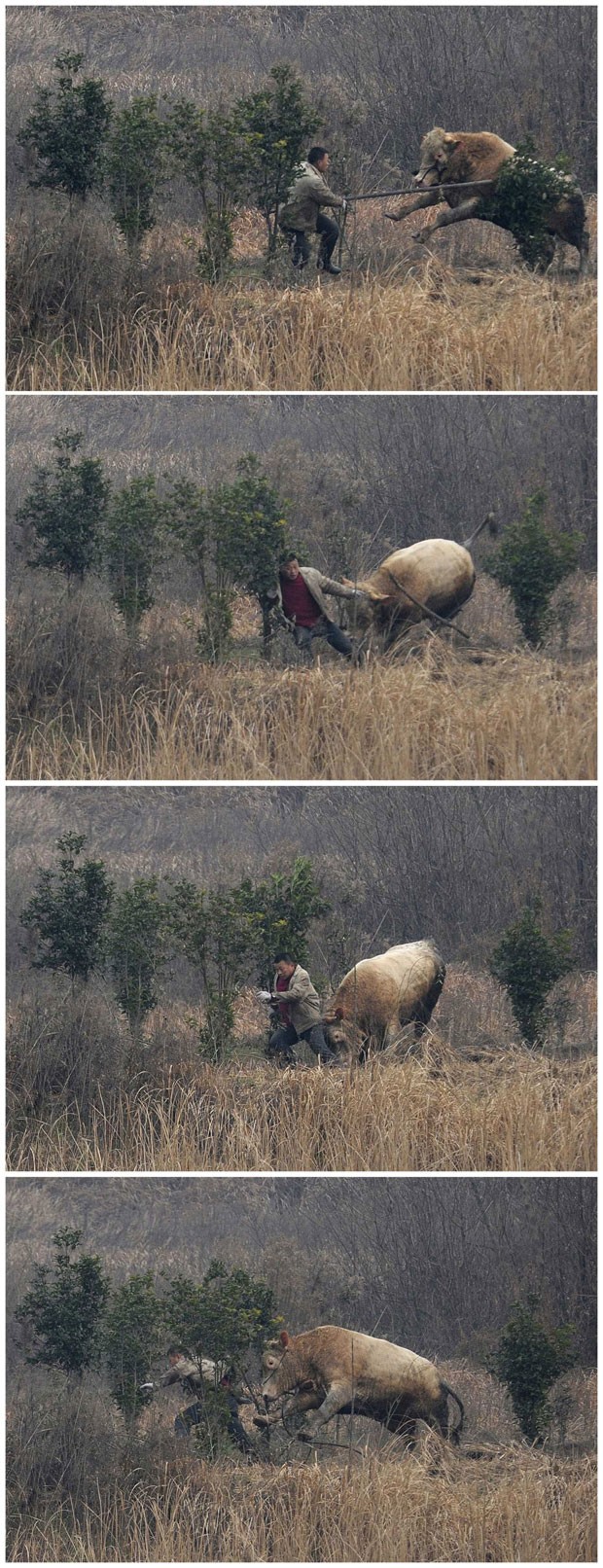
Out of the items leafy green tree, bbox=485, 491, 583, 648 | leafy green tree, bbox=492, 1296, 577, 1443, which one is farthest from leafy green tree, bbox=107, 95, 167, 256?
leafy green tree, bbox=492, 1296, 577, 1443

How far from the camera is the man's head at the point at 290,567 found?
12.3 m

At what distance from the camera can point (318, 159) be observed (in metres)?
13.0

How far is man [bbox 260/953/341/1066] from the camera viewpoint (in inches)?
485

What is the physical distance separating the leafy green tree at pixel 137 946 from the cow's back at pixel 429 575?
2.49m

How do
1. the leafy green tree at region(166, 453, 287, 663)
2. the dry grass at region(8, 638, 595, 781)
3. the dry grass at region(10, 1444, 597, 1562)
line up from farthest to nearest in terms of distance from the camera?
the leafy green tree at region(166, 453, 287, 663) → the dry grass at region(8, 638, 595, 781) → the dry grass at region(10, 1444, 597, 1562)

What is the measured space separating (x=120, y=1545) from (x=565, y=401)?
768cm

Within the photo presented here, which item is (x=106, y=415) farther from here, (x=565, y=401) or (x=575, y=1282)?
(x=575, y=1282)

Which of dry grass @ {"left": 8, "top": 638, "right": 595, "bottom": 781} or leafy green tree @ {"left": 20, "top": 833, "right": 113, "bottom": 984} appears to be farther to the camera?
leafy green tree @ {"left": 20, "top": 833, "right": 113, "bottom": 984}

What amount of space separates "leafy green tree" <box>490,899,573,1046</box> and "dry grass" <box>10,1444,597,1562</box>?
282cm

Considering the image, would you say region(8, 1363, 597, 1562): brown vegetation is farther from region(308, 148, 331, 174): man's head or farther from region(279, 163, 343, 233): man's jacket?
region(308, 148, 331, 174): man's head

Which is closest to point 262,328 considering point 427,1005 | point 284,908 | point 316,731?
point 316,731

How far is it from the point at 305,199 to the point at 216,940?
16.2 ft

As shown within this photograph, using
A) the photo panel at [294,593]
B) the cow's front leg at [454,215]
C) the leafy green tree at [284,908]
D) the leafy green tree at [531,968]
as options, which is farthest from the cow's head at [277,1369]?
the cow's front leg at [454,215]

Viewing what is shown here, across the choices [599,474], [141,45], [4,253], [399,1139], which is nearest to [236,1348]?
[399,1139]
